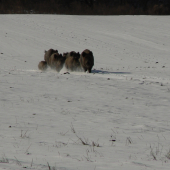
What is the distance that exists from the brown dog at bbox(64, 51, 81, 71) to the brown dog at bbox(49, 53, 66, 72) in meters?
0.24

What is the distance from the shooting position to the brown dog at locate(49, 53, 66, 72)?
17.0 meters

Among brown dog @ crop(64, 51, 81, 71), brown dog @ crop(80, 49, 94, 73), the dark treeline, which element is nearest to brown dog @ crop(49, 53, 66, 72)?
brown dog @ crop(64, 51, 81, 71)

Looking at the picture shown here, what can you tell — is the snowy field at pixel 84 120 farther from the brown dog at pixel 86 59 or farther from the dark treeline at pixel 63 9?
the dark treeline at pixel 63 9

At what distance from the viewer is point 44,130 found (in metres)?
7.04

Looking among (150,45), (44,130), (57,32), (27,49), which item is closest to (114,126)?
(44,130)

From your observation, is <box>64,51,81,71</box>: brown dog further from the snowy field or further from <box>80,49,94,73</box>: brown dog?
the snowy field

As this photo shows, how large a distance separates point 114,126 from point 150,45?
23.8 m

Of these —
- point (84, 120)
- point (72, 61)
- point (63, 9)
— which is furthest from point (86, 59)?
point (63, 9)

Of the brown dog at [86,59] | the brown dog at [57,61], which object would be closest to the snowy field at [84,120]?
the brown dog at [57,61]

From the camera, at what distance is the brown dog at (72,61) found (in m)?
16.8

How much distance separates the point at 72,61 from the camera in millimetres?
16828

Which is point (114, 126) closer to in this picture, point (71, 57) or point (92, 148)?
point (92, 148)

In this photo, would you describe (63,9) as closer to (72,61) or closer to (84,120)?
(72,61)

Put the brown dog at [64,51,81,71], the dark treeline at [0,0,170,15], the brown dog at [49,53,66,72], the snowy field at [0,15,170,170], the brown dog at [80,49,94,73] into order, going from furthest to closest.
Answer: the dark treeline at [0,0,170,15] → the brown dog at [49,53,66,72] → the brown dog at [64,51,81,71] → the brown dog at [80,49,94,73] → the snowy field at [0,15,170,170]
